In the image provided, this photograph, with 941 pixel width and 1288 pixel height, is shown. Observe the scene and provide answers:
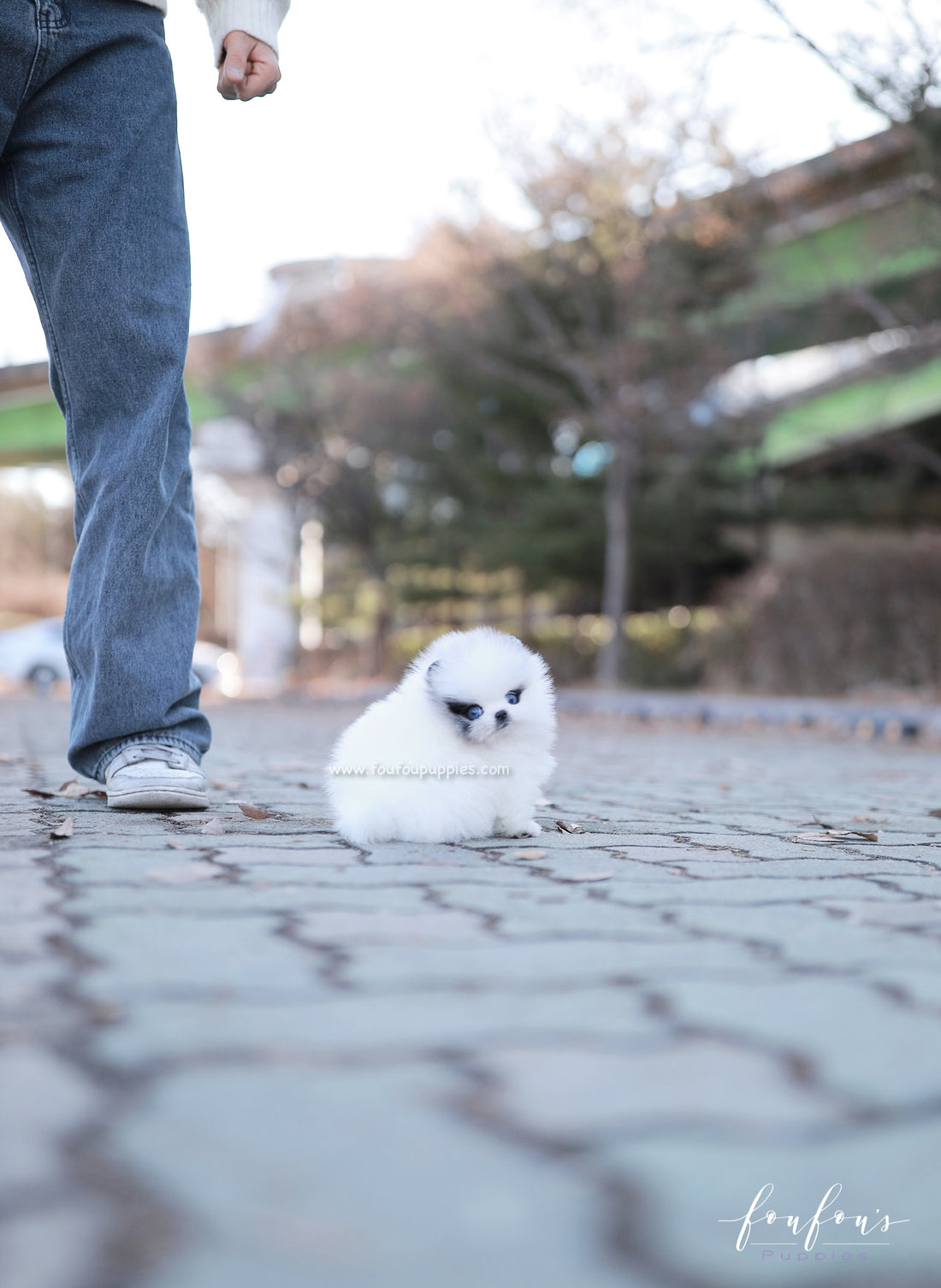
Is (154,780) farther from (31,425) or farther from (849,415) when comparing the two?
(31,425)

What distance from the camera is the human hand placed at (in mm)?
3088

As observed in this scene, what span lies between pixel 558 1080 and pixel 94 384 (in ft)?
7.91

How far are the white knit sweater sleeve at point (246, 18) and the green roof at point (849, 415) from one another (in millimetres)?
10342

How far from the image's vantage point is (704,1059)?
131cm

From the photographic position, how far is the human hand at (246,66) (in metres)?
3.09

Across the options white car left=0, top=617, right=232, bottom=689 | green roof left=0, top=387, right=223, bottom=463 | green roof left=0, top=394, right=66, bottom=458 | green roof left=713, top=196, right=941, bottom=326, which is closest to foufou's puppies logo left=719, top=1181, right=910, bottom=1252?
green roof left=713, top=196, right=941, bottom=326

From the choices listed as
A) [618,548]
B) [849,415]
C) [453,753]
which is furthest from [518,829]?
[849,415]

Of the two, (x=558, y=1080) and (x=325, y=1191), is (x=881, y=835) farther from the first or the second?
(x=325, y=1191)

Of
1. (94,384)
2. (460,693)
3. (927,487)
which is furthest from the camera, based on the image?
(927,487)

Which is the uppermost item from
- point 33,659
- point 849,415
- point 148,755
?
point 849,415

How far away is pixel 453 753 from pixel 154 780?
0.80m

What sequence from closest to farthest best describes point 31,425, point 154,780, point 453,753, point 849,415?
1. point 453,753
2. point 154,780
3. point 849,415
4. point 31,425

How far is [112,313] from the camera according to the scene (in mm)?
3062

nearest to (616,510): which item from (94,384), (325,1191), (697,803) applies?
(697,803)
